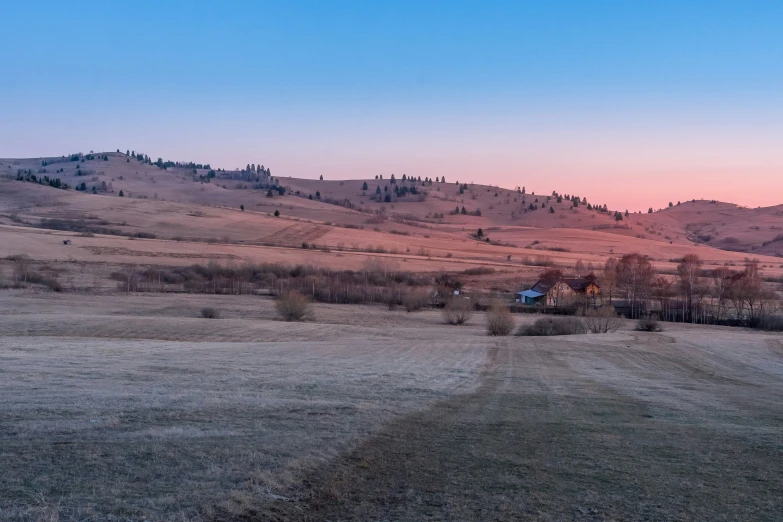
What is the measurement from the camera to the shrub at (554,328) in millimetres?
55347

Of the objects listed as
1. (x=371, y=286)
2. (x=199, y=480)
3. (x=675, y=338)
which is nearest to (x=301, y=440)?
(x=199, y=480)

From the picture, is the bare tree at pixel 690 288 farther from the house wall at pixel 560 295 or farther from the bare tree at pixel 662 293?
the house wall at pixel 560 295

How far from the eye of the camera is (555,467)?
1115cm

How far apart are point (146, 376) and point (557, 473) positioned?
1371 cm

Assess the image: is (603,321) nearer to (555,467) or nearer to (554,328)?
(554,328)

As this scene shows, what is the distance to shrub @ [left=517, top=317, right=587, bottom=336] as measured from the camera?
55347 millimetres

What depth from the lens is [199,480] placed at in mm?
9500

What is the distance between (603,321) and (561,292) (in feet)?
61.2

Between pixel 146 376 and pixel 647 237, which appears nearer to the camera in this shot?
pixel 146 376

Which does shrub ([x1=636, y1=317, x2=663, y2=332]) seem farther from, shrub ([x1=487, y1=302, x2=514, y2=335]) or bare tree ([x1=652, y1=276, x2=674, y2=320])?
bare tree ([x1=652, y1=276, x2=674, y2=320])

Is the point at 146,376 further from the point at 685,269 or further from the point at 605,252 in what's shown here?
the point at 605,252

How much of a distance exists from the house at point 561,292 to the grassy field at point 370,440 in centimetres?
4750

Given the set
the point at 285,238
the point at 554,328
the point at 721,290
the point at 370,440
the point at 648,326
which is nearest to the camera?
the point at 370,440

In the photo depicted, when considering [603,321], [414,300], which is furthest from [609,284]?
[414,300]
